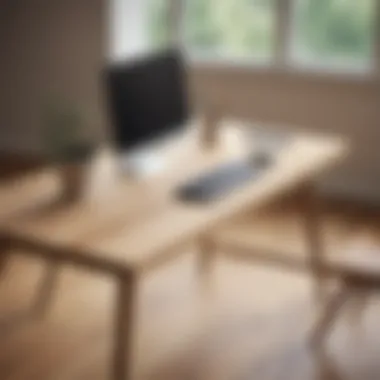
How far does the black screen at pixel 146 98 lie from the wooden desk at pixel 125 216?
0.12 meters

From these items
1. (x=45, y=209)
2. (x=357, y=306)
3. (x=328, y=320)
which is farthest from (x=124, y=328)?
→ (x=357, y=306)

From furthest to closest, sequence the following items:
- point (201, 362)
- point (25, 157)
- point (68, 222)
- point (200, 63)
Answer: point (25, 157)
point (200, 63)
point (201, 362)
point (68, 222)

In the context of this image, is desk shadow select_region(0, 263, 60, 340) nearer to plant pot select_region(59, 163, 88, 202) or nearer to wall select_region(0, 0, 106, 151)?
plant pot select_region(59, 163, 88, 202)

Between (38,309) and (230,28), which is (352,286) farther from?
(230,28)

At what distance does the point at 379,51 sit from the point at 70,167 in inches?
94.0

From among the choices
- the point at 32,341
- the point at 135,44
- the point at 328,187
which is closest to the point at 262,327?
the point at 32,341

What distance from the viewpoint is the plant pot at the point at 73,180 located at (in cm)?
271

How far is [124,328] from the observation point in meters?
2.34

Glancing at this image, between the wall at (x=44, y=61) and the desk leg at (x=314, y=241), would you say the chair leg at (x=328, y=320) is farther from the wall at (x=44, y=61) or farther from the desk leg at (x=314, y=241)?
the wall at (x=44, y=61)

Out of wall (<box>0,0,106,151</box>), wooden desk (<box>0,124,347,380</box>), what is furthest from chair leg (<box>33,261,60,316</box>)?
wall (<box>0,0,106,151</box>)

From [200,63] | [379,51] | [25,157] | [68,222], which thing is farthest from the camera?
[25,157]

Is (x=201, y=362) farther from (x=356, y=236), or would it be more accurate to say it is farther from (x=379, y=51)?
(x=379, y=51)

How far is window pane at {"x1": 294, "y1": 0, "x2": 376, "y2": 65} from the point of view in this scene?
4.65 metres

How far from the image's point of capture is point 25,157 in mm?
5527
